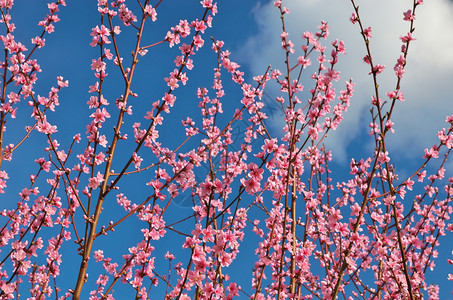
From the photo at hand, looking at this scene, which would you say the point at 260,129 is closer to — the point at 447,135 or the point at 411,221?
the point at 447,135

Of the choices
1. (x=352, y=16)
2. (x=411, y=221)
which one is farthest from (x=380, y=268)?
(x=352, y=16)

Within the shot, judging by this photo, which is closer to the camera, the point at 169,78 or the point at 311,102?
the point at 169,78

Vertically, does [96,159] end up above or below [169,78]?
below

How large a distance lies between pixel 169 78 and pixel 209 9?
88 centimetres

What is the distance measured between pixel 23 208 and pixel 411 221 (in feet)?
16.5

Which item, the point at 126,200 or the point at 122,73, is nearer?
the point at 122,73

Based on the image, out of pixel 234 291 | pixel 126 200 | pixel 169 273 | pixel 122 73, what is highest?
pixel 122 73

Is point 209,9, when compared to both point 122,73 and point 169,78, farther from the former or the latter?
point 122,73

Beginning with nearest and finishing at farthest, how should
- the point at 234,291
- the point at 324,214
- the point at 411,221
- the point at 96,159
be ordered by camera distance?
the point at 234,291 → the point at 96,159 → the point at 324,214 → the point at 411,221

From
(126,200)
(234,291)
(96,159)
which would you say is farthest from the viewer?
(126,200)

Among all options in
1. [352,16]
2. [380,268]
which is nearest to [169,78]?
[352,16]

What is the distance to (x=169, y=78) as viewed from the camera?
11.9ft

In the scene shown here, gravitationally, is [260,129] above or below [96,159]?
above

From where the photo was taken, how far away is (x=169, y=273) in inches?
179
